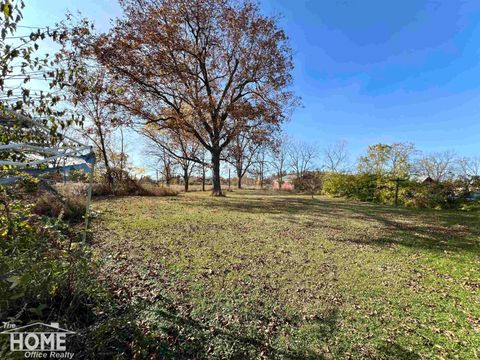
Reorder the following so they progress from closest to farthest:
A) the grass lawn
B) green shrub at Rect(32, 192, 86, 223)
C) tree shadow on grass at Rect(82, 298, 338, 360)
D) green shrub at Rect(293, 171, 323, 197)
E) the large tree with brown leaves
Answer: tree shadow on grass at Rect(82, 298, 338, 360) < the grass lawn < green shrub at Rect(32, 192, 86, 223) < the large tree with brown leaves < green shrub at Rect(293, 171, 323, 197)

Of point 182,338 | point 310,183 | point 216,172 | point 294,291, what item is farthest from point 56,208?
point 310,183

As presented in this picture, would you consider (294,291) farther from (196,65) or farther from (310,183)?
(310,183)

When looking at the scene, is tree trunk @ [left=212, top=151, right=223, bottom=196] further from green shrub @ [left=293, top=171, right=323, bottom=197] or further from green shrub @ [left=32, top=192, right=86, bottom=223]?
green shrub @ [left=32, top=192, right=86, bottom=223]

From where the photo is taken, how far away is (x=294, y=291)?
3.09 m

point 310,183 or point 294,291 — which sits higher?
point 310,183

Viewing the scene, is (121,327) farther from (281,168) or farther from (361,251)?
(281,168)

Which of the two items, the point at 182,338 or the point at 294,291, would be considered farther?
the point at 294,291

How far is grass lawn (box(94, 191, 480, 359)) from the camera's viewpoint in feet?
7.16

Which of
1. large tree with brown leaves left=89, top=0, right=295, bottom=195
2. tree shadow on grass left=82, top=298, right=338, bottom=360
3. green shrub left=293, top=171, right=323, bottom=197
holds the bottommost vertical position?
tree shadow on grass left=82, top=298, right=338, bottom=360

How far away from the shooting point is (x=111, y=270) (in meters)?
3.26

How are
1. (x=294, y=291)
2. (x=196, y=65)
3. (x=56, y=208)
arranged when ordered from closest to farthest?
(x=294, y=291) < (x=56, y=208) < (x=196, y=65)

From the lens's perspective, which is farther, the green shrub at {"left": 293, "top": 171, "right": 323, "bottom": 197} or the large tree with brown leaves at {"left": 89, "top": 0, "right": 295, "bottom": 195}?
the green shrub at {"left": 293, "top": 171, "right": 323, "bottom": 197}

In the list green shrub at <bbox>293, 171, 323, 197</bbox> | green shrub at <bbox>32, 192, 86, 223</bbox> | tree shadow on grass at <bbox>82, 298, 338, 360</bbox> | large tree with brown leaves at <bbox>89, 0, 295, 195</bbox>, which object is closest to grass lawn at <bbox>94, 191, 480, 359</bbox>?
tree shadow on grass at <bbox>82, 298, 338, 360</bbox>

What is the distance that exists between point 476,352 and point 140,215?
7026mm
